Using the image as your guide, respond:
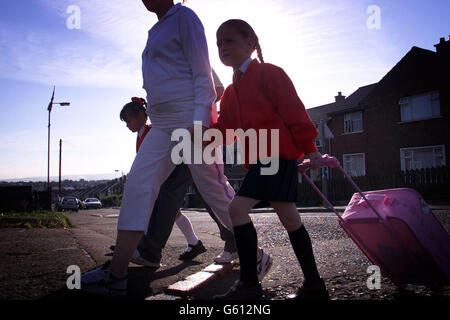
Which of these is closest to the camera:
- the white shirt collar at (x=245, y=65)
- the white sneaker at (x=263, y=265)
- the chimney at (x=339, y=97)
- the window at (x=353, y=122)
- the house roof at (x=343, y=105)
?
the white shirt collar at (x=245, y=65)

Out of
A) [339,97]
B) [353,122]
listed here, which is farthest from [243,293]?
[339,97]

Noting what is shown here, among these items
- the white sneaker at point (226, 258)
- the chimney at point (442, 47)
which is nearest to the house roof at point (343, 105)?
the chimney at point (442, 47)

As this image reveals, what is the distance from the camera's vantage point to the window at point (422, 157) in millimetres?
20009

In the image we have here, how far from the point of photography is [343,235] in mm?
4914

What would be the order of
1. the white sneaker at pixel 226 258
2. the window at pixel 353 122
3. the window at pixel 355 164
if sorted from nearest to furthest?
the white sneaker at pixel 226 258 < the window at pixel 355 164 < the window at pixel 353 122

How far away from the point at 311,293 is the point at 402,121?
22.2 meters

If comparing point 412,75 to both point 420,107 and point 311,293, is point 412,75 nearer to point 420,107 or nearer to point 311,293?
point 420,107

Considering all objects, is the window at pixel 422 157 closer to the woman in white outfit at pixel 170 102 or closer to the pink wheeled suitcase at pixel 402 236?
the pink wheeled suitcase at pixel 402 236

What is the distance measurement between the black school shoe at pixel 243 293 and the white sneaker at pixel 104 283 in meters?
0.58

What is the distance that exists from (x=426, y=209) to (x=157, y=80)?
6.10ft

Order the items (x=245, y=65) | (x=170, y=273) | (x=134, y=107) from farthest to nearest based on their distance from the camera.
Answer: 1. (x=134, y=107)
2. (x=170, y=273)
3. (x=245, y=65)

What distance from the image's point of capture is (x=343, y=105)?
26.7m
